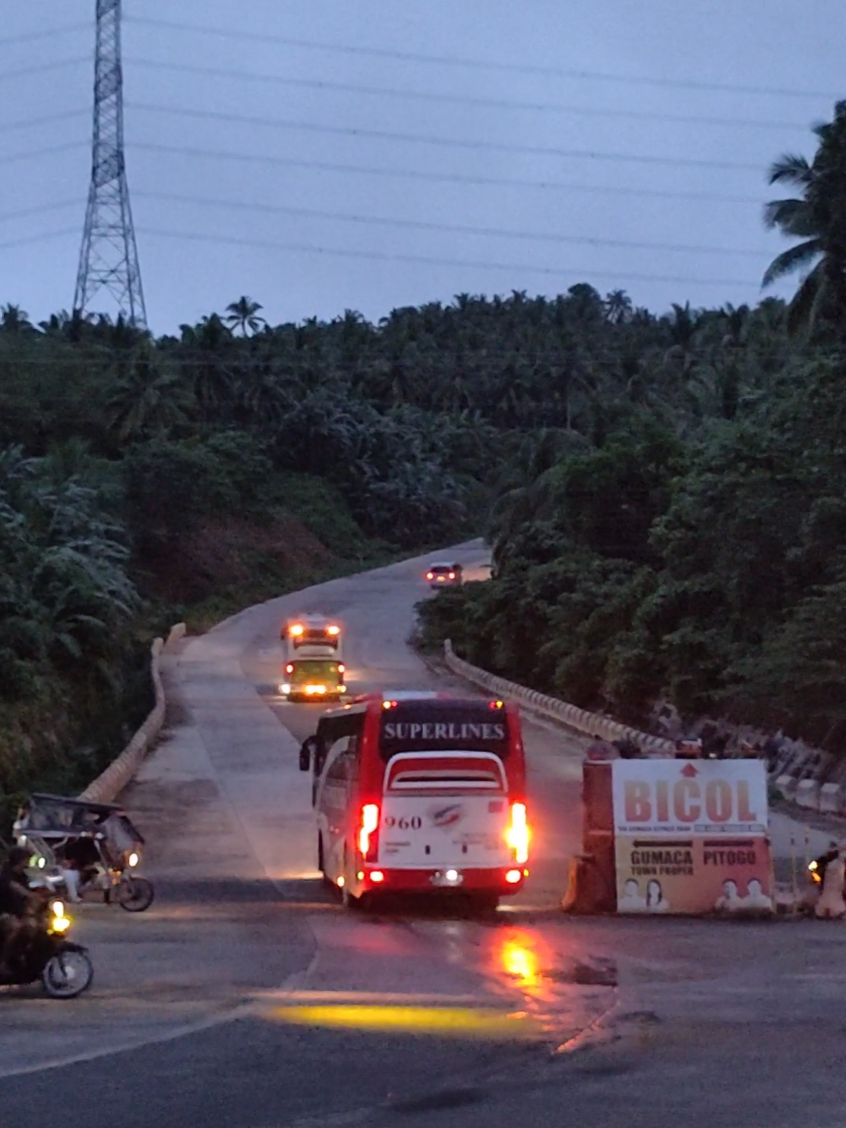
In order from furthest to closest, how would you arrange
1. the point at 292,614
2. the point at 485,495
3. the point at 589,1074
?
the point at 485,495 → the point at 292,614 → the point at 589,1074

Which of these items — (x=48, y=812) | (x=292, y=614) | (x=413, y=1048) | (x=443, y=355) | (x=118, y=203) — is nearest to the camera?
(x=413, y=1048)

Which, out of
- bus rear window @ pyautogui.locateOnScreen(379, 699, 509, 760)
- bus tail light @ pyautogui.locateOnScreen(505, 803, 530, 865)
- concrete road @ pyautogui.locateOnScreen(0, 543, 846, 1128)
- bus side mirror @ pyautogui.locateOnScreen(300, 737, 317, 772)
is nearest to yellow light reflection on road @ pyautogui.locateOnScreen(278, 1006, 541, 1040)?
concrete road @ pyautogui.locateOnScreen(0, 543, 846, 1128)

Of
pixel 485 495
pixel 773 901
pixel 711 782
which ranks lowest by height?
pixel 773 901

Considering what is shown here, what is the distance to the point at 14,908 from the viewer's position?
44.2 feet

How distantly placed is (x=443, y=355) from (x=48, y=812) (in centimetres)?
11664

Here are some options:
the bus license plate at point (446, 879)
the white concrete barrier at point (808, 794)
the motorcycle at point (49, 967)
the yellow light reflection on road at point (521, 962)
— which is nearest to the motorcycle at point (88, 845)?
the bus license plate at point (446, 879)

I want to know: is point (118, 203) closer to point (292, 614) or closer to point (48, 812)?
point (292, 614)

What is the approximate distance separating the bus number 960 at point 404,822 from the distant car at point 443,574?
69271 mm

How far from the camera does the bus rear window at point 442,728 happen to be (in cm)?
2044

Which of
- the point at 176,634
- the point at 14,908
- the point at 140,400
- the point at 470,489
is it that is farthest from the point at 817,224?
the point at 470,489

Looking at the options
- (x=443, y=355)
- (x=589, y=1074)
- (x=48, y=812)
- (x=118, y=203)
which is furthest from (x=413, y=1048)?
(x=443, y=355)

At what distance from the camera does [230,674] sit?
63.2 meters

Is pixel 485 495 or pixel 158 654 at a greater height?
pixel 485 495

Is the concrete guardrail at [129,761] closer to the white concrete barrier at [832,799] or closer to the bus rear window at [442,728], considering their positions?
the bus rear window at [442,728]
